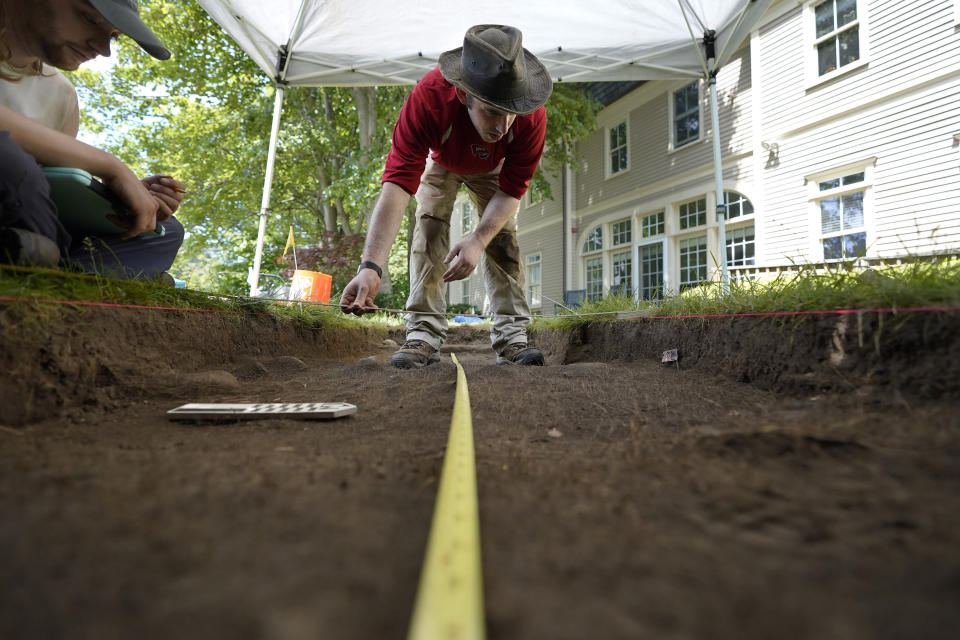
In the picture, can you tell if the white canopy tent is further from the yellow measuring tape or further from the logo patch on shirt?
the yellow measuring tape

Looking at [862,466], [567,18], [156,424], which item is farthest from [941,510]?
[567,18]

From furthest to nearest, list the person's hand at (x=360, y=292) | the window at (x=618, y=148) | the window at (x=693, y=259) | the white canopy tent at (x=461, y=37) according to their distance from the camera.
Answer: the window at (x=618, y=148) → the window at (x=693, y=259) → the white canopy tent at (x=461, y=37) → the person's hand at (x=360, y=292)

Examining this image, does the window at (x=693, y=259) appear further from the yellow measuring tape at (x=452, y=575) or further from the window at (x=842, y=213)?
the yellow measuring tape at (x=452, y=575)

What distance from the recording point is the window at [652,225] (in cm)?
960

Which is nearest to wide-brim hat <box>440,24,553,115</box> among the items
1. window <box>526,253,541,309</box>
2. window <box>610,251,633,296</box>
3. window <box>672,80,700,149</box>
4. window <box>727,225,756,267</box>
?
window <box>727,225,756,267</box>

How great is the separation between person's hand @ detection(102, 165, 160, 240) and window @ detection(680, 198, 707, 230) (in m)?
8.85

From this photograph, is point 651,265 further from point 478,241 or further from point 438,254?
point 478,241

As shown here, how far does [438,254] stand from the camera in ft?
10.2

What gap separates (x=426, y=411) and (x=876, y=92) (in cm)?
811

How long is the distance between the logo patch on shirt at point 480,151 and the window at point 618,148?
852cm

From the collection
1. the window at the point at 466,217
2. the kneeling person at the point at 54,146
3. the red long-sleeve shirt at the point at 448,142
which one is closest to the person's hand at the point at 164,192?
the kneeling person at the point at 54,146

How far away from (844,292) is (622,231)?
929cm

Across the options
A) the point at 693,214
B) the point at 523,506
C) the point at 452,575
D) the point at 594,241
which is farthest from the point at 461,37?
the point at 594,241

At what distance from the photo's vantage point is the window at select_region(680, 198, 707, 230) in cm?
870
